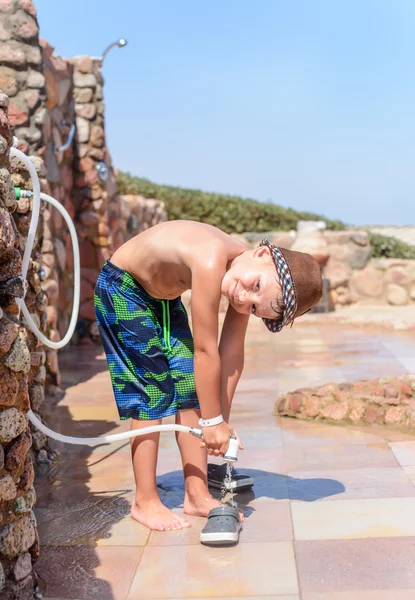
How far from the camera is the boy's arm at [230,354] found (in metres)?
2.79

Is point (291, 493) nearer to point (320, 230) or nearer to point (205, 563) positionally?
point (205, 563)

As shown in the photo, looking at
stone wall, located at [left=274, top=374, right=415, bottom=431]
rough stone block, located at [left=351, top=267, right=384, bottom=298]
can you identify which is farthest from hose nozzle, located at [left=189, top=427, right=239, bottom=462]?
rough stone block, located at [left=351, top=267, right=384, bottom=298]

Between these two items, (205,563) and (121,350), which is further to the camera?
(121,350)

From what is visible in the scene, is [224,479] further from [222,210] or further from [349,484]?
[222,210]

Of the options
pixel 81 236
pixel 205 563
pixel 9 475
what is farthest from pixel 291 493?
pixel 81 236

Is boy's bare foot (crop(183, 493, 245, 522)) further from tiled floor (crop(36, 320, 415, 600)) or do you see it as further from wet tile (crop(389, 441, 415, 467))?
wet tile (crop(389, 441, 415, 467))

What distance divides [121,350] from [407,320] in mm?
5575

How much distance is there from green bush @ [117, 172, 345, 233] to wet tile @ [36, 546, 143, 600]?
419 inches

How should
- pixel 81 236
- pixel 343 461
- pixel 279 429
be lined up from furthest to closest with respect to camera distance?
1. pixel 81 236
2. pixel 279 429
3. pixel 343 461

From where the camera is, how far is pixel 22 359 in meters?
2.04

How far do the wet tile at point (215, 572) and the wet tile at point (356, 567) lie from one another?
2.0 inches

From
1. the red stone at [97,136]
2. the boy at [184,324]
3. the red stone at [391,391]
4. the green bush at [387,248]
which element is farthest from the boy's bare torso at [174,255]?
the green bush at [387,248]

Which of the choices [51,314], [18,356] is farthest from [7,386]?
[51,314]

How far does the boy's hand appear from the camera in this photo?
2.48 m
